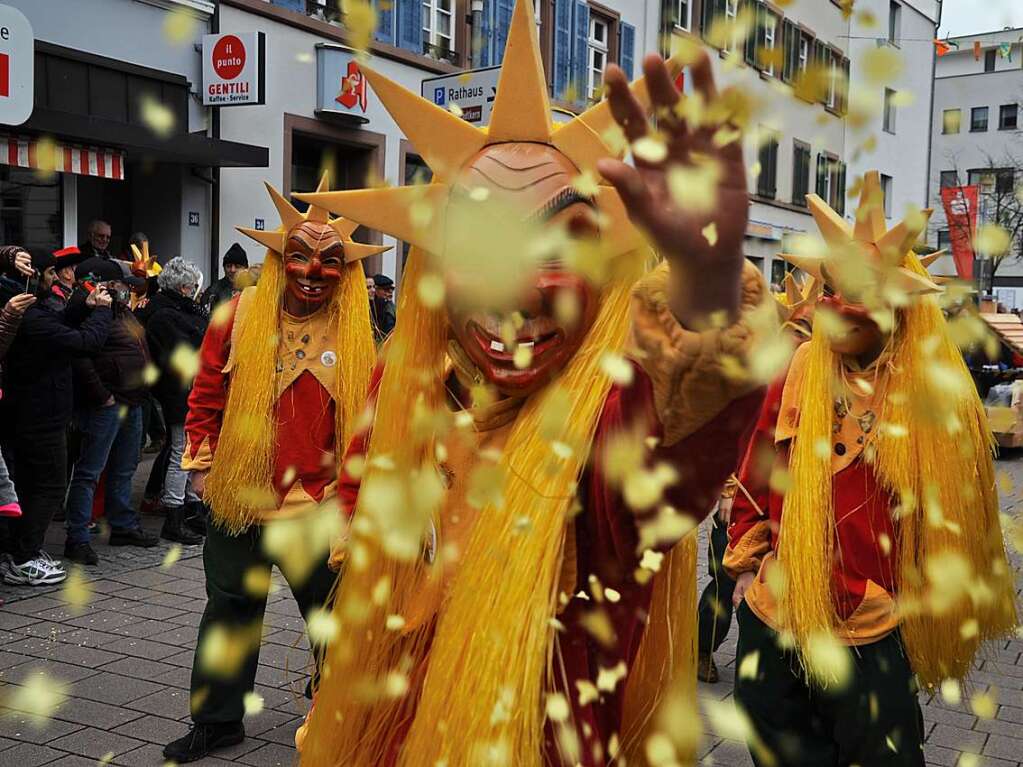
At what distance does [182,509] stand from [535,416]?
226 inches

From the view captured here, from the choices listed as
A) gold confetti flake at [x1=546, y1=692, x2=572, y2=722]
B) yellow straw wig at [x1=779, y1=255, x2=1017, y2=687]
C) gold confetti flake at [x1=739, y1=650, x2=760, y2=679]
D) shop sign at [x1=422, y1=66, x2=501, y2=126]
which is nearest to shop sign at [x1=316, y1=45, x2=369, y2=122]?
shop sign at [x1=422, y1=66, x2=501, y2=126]

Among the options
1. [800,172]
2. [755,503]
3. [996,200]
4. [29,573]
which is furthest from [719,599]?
[996,200]

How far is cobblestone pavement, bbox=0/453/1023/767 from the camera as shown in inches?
153

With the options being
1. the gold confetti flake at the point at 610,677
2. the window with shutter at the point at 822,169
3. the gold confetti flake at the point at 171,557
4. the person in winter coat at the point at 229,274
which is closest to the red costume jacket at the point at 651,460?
the gold confetti flake at the point at 610,677

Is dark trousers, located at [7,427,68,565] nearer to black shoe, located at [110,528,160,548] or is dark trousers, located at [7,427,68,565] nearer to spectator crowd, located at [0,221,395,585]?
spectator crowd, located at [0,221,395,585]

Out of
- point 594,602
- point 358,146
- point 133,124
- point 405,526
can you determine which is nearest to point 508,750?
point 594,602

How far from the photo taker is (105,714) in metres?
4.14

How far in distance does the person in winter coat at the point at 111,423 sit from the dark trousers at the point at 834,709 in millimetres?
4496

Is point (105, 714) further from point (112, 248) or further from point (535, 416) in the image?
point (112, 248)

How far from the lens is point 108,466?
6773mm

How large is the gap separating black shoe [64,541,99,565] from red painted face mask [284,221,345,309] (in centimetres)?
294

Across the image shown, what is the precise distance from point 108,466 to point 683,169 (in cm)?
627

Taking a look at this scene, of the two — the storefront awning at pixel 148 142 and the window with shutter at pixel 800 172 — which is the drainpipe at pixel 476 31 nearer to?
the storefront awning at pixel 148 142

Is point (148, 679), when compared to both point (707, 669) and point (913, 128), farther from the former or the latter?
point (913, 128)
